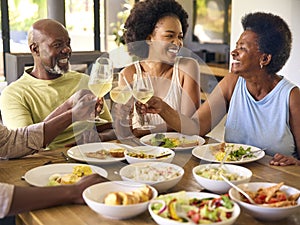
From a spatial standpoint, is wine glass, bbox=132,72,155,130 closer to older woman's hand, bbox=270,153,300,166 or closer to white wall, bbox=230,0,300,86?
older woman's hand, bbox=270,153,300,166

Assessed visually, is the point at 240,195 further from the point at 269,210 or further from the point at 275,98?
the point at 275,98

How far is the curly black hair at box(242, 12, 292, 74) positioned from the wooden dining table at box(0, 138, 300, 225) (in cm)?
50

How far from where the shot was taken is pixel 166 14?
251cm

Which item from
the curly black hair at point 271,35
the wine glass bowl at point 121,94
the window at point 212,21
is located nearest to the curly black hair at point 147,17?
the curly black hair at point 271,35

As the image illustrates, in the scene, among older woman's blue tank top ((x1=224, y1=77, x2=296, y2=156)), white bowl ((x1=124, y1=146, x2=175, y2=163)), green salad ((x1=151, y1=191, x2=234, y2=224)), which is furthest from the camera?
older woman's blue tank top ((x1=224, y1=77, x2=296, y2=156))

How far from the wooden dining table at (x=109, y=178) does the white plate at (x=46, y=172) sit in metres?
0.03

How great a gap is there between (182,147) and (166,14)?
3.15ft

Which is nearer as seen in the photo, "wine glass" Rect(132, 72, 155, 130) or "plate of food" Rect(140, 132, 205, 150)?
"wine glass" Rect(132, 72, 155, 130)

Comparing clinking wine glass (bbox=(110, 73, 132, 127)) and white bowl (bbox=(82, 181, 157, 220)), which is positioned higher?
clinking wine glass (bbox=(110, 73, 132, 127))

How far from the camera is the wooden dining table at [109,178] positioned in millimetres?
1199

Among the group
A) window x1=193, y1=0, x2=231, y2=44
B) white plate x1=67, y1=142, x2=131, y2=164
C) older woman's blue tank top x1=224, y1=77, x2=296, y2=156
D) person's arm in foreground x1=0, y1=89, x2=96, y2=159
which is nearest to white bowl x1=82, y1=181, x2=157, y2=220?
white plate x1=67, y1=142, x2=131, y2=164

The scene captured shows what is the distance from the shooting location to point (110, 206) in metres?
1.16

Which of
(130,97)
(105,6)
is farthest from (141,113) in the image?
(105,6)

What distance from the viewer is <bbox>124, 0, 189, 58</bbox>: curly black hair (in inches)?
98.7
